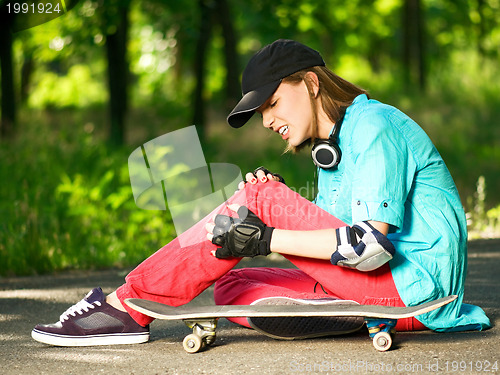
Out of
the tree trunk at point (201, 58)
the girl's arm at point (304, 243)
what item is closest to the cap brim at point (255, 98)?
the girl's arm at point (304, 243)

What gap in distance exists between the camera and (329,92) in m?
3.12

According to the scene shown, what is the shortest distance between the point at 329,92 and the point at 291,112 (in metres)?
0.19

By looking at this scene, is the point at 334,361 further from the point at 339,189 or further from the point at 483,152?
the point at 483,152

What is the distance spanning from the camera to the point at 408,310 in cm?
294

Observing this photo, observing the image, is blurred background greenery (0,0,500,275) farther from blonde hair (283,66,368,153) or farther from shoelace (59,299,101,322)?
shoelace (59,299,101,322)

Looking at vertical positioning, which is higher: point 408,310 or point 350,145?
point 350,145

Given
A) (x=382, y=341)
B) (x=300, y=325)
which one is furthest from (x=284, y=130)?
(x=382, y=341)

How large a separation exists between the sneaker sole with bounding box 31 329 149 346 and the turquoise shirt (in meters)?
1.08

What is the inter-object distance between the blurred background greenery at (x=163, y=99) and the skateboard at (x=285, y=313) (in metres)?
1.13

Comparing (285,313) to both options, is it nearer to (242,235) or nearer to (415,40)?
(242,235)

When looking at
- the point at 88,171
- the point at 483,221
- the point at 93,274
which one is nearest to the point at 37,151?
the point at 88,171

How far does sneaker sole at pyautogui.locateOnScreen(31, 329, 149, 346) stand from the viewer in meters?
3.24

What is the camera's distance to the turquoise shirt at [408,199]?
9.37 ft

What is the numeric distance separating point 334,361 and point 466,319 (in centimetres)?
70
